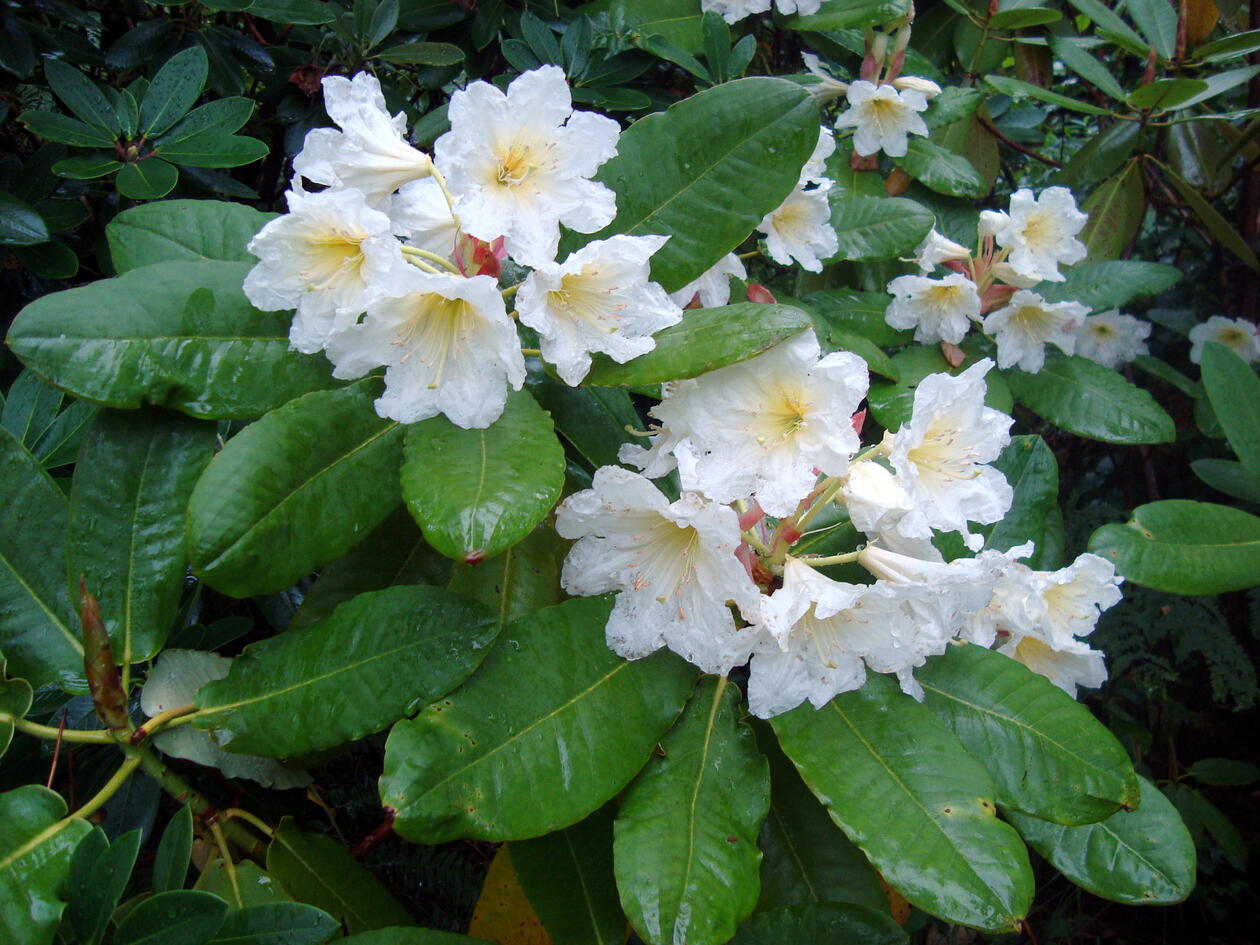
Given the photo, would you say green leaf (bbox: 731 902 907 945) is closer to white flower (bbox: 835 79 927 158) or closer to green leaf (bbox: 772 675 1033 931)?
green leaf (bbox: 772 675 1033 931)

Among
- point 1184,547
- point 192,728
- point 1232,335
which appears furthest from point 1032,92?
point 192,728

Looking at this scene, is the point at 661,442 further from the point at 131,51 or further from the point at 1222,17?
the point at 1222,17

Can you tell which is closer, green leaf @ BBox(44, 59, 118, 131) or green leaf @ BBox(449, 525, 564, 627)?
green leaf @ BBox(449, 525, 564, 627)

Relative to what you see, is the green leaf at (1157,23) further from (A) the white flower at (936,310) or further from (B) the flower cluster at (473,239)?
(B) the flower cluster at (473,239)

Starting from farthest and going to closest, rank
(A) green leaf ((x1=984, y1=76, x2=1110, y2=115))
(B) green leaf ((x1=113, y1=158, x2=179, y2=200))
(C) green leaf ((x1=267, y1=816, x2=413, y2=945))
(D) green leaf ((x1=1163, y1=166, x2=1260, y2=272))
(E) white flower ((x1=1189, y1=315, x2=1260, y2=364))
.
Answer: (E) white flower ((x1=1189, y1=315, x2=1260, y2=364)) < (D) green leaf ((x1=1163, y1=166, x2=1260, y2=272)) < (A) green leaf ((x1=984, y1=76, x2=1110, y2=115)) < (B) green leaf ((x1=113, y1=158, x2=179, y2=200)) < (C) green leaf ((x1=267, y1=816, x2=413, y2=945))

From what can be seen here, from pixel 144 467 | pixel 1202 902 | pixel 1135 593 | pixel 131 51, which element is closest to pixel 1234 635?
pixel 1135 593

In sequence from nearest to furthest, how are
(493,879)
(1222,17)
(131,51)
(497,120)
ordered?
(497,120) < (493,879) < (131,51) < (1222,17)

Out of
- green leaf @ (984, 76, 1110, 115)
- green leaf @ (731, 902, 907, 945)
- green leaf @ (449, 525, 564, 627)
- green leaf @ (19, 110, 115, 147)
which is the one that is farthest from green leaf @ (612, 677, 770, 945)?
green leaf @ (984, 76, 1110, 115)
